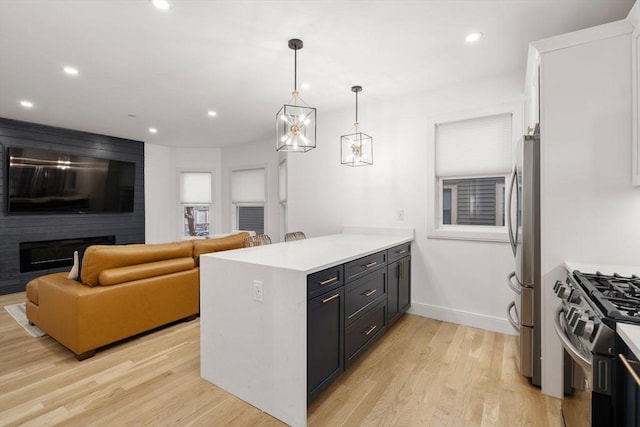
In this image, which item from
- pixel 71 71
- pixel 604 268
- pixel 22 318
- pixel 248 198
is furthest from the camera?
pixel 248 198

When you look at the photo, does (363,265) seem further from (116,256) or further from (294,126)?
(116,256)

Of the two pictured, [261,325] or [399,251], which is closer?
[261,325]

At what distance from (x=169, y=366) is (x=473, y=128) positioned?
3790 mm

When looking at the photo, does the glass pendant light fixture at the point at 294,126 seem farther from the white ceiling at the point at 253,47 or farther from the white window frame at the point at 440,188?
the white window frame at the point at 440,188

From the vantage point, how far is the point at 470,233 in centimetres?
332

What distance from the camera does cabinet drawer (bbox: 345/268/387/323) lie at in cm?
222

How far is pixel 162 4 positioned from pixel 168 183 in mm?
5282

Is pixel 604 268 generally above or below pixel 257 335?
above

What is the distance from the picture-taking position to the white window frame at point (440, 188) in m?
3.09

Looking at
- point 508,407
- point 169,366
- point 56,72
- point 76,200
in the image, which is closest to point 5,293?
point 76,200

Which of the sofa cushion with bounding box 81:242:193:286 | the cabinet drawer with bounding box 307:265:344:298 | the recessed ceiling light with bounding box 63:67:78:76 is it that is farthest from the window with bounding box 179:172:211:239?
the cabinet drawer with bounding box 307:265:344:298

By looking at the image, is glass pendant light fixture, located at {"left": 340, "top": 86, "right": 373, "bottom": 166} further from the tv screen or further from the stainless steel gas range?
the tv screen

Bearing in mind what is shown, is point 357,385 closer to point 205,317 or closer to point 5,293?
point 205,317

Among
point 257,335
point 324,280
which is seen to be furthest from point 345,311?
point 257,335
